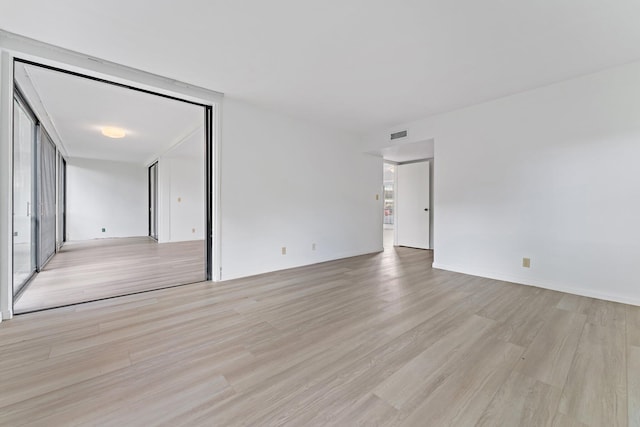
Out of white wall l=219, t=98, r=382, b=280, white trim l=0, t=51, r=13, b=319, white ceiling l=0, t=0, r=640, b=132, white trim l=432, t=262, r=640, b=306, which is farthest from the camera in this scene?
white wall l=219, t=98, r=382, b=280

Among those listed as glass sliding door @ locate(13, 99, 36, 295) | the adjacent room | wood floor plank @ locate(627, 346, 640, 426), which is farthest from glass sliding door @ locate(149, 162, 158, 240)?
wood floor plank @ locate(627, 346, 640, 426)

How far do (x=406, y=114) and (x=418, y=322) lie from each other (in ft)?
10.6

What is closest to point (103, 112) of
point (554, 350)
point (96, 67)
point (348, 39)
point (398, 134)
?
point (96, 67)

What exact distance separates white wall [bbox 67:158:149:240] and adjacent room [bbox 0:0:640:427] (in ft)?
11.9

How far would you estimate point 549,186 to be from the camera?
325 centimetres

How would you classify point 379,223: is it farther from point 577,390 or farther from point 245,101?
point 577,390

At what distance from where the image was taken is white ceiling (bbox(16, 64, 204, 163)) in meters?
3.13

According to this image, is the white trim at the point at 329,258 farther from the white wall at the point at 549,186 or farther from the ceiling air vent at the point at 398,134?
the ceiling air vent at the point at 398,134

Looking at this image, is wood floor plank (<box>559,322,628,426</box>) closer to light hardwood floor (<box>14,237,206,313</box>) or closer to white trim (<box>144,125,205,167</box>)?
light hardwood floor (<box>14,237,206,313</box>)

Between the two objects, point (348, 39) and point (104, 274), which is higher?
point (348, 39)

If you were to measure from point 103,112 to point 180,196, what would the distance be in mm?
3841

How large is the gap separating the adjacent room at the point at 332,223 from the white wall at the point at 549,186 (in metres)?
0.02

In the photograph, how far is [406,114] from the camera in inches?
167

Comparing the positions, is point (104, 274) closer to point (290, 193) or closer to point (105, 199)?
point (290, 193)
